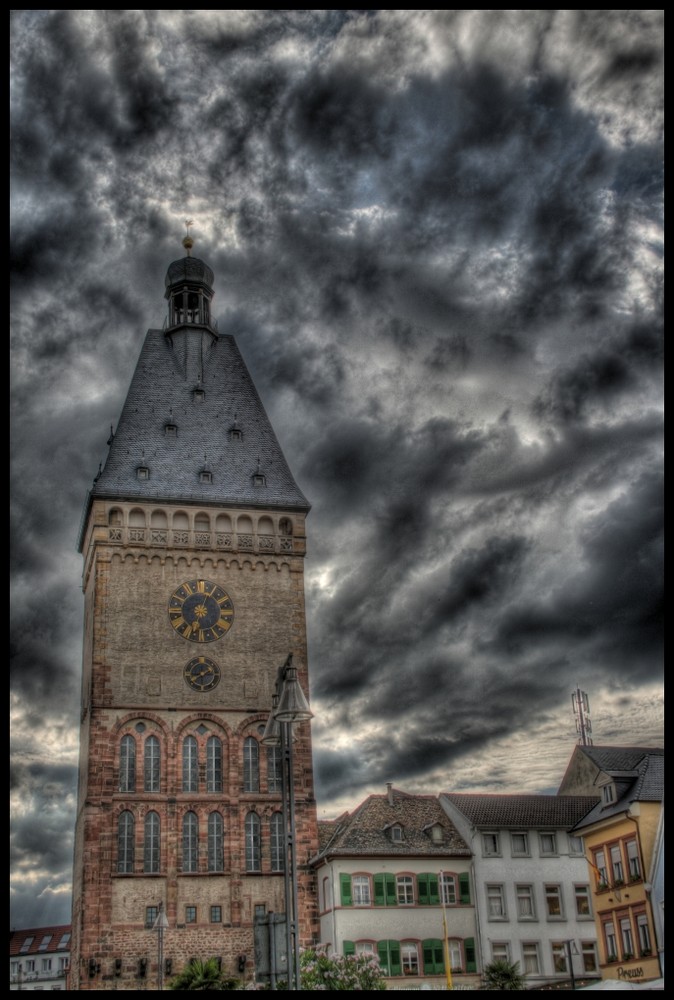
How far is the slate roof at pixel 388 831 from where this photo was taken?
172 feet

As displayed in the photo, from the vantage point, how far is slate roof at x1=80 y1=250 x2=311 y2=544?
5647 centimetres

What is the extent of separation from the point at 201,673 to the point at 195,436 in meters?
13.9

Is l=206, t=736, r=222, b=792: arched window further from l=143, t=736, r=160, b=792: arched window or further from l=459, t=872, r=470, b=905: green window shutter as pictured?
l=459, t=872, r=470, b=905: green window shutter

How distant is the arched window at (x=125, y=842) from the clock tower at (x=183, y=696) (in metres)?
0.05

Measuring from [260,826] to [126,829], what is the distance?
597 centimetres

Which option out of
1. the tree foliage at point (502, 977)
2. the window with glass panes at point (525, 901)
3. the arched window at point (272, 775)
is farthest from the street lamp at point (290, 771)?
the window with glass panes at point (525, 901)

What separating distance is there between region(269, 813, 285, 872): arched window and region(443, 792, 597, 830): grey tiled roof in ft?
31.2

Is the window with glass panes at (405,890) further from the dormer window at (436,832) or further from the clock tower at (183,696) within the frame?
the clock tower at (183,696)

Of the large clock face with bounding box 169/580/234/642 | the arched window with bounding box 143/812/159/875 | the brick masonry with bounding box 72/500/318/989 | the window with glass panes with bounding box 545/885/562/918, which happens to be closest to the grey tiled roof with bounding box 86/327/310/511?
the brick masonry with bounding box 72/500/318/989

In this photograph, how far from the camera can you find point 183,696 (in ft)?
169

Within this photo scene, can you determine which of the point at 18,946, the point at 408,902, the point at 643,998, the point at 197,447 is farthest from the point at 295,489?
the point at 18,946

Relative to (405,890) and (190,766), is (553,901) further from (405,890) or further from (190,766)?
(190,766)

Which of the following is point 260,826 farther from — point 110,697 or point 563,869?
point 563,869

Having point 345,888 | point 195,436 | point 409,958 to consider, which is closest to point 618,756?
point 409,958
